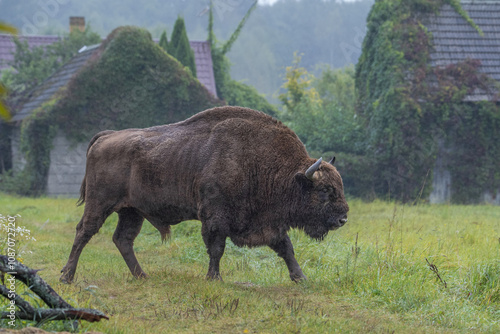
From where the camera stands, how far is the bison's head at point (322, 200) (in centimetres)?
689

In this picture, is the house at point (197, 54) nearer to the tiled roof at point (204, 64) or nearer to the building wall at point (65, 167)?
the tiled roof at point (204, 64)

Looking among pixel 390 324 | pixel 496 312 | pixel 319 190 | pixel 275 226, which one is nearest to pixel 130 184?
pixel 275 226

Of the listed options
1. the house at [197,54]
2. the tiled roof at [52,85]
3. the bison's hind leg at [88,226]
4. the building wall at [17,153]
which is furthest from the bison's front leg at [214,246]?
the house at [197,54]

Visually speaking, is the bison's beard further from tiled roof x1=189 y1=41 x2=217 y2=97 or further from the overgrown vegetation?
the overgrown vegetation

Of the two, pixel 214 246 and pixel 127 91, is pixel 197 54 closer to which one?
pixel 127 91

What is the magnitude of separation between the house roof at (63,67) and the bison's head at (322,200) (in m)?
15.8

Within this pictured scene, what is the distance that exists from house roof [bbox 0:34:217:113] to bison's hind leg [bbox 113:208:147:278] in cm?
1476

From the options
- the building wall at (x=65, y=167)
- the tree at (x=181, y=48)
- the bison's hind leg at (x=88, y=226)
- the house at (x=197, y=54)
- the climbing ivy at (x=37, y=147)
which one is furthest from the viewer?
the house at (x=197, y=54)

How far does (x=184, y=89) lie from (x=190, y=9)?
80.8 m

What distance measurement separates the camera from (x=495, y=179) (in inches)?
792

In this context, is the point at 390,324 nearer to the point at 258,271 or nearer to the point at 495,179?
the point at 258,271

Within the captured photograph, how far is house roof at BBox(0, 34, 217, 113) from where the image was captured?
2288cm

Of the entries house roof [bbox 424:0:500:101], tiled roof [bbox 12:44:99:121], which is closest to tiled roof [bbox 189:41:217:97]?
tiled roof [bbox 12:44:99:121]

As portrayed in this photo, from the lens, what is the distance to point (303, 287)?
683cm
